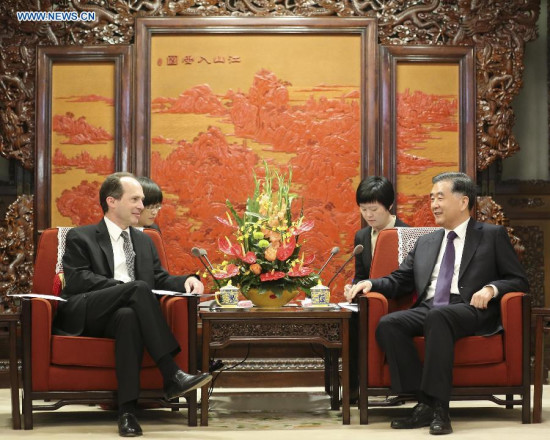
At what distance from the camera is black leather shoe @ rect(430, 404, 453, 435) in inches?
145

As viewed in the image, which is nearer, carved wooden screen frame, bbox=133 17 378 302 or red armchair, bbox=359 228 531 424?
red armchair, bbox=359 228 531 424

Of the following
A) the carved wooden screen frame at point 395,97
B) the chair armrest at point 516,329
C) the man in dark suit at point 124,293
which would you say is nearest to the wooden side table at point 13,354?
the man in dark suit at point 124,293

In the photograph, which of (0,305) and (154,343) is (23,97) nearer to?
(0,305)

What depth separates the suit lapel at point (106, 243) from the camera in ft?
13.6

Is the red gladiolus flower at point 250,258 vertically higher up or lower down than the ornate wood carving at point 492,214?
lower down

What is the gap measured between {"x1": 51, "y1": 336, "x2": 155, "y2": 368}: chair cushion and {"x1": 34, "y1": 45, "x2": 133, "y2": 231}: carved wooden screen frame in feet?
6.26

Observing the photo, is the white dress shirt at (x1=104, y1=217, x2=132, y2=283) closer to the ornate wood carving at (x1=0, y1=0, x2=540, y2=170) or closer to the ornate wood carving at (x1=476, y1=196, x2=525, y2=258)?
the ornate wood carving at (x1=0, y1=0, x2=540, y2=170)

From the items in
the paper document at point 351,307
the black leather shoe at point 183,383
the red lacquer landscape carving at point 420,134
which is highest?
the red lacquer landscape carving at point 420,134

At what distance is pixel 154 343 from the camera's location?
149 inches

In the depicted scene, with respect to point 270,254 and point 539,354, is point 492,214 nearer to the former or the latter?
point 539,354

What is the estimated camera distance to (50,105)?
5.70 meters

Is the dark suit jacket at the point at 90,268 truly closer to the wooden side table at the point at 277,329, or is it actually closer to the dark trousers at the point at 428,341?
the wooden side table at the point at 277,329

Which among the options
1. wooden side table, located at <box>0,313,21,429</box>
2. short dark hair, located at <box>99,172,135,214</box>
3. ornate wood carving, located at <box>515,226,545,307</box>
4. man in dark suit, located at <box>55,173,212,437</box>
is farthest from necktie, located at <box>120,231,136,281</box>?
ornate wood carving, located at <box>515,226,545,307</box>

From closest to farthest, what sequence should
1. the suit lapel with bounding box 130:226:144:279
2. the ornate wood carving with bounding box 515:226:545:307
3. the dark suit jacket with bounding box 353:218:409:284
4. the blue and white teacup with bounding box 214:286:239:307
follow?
the blue and white teacup with bounding box 214:286:239:307, the suit lapel with bounding box 130:226:144:279, the dark suit jacket with bounding box 353:218:409:284, the ornate wood carving with bounding box 515:226:545:307
